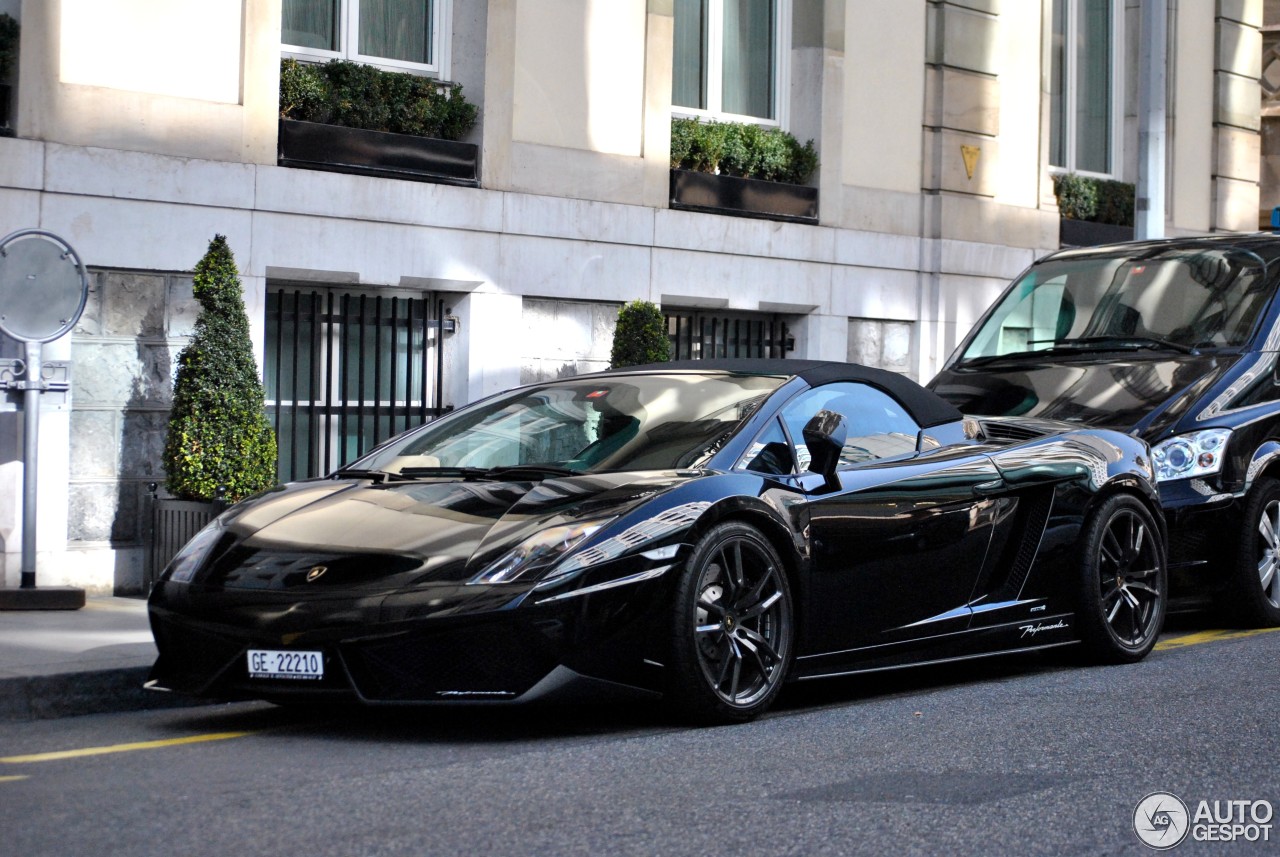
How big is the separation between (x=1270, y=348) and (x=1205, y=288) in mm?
690

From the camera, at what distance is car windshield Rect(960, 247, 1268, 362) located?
10281 mm

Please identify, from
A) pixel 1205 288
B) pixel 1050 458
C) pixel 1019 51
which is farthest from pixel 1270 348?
pixel 1019 51

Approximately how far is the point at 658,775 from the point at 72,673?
2.96 meters

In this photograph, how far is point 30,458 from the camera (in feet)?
34.3

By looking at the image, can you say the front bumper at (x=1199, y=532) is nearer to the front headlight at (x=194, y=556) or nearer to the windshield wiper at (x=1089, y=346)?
the windshield wiper at (x=1089, y=346)

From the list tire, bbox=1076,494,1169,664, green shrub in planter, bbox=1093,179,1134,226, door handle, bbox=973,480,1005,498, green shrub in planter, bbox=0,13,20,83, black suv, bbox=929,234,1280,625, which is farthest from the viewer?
green shrub in planter, bbox=1093,179,1134,226

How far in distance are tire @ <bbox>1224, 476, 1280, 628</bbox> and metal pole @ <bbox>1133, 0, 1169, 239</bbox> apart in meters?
6.46

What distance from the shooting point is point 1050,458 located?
7.84 metres

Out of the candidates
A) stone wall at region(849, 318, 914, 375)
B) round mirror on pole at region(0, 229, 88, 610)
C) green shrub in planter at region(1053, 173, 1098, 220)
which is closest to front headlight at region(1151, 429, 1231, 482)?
round mirror on pole at region(0, 229, 88, 610)

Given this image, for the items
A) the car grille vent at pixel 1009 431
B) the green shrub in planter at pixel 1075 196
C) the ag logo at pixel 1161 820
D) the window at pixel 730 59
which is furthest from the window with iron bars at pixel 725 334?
the ag logo at pixel 1161 820

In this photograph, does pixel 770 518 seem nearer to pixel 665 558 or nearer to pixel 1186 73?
pixel 665 558

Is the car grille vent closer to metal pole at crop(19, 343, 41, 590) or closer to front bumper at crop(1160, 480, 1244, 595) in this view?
front bumper at crop(1160, 480, 1244, 595)

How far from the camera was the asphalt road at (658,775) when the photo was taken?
4.50 meters

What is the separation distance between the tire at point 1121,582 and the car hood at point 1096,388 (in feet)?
3.66
